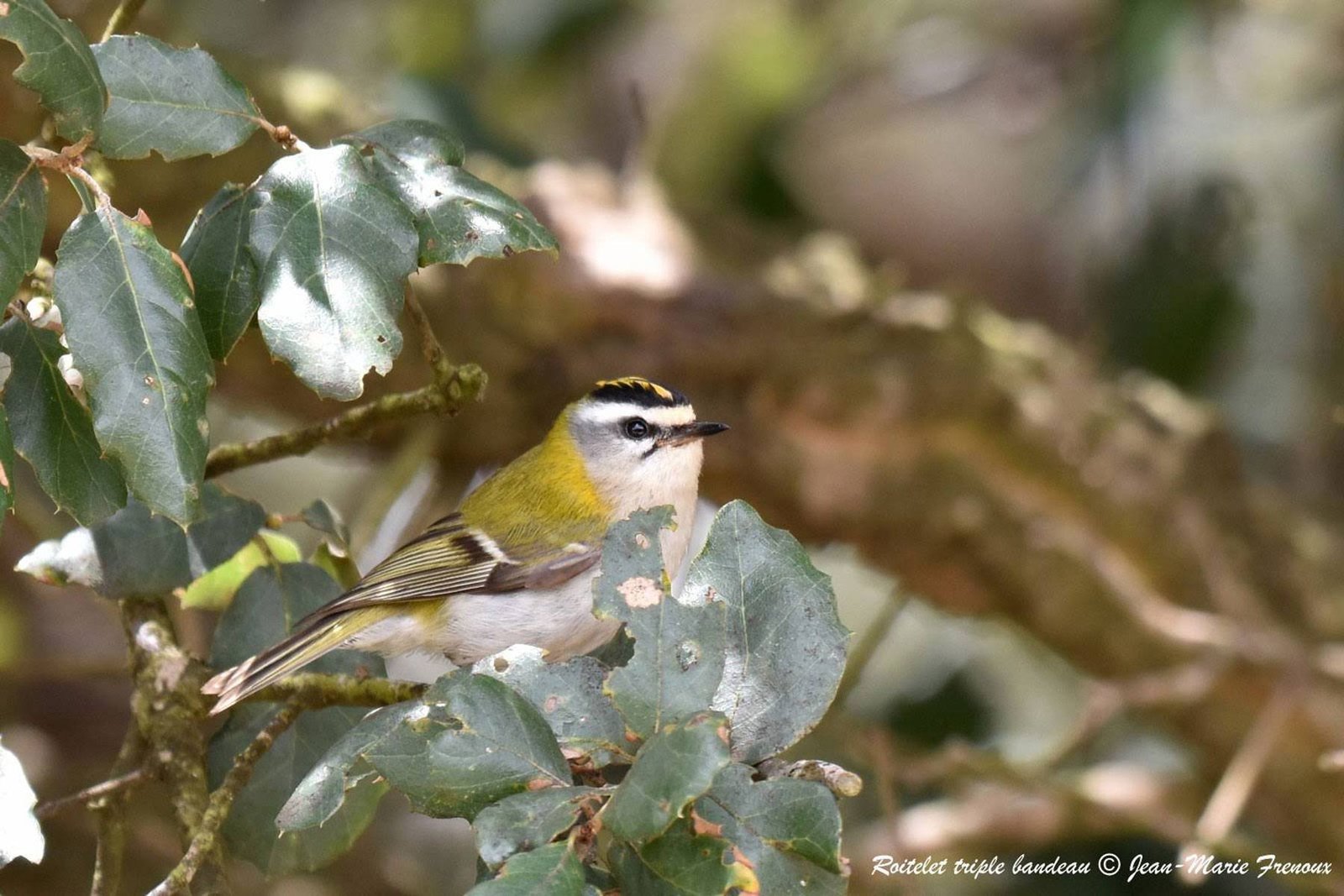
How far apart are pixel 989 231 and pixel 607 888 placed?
431 centimetres

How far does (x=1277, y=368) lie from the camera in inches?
151

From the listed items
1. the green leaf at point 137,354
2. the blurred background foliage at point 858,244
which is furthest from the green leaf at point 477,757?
the blurred background foliage at point 858,244

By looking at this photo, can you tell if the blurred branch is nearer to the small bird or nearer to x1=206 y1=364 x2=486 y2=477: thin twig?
the small bird

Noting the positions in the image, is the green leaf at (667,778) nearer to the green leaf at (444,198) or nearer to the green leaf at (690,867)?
the green leaf at (690,867)

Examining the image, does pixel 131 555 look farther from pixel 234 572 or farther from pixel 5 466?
pixel 5 466

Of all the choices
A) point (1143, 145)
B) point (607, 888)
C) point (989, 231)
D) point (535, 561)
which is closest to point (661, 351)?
point (535, 561)

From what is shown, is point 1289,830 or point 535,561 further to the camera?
point 1289,830

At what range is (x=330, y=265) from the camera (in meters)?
1.36

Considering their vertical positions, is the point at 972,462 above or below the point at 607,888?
below

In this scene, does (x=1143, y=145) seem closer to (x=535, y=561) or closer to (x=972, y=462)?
(x=972, y=462)

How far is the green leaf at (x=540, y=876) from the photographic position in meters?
1.10

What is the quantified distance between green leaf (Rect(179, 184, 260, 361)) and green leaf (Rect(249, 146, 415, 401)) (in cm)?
3

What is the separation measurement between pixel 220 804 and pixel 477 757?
0.46m

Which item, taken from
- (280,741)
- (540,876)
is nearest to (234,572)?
(280,741)
